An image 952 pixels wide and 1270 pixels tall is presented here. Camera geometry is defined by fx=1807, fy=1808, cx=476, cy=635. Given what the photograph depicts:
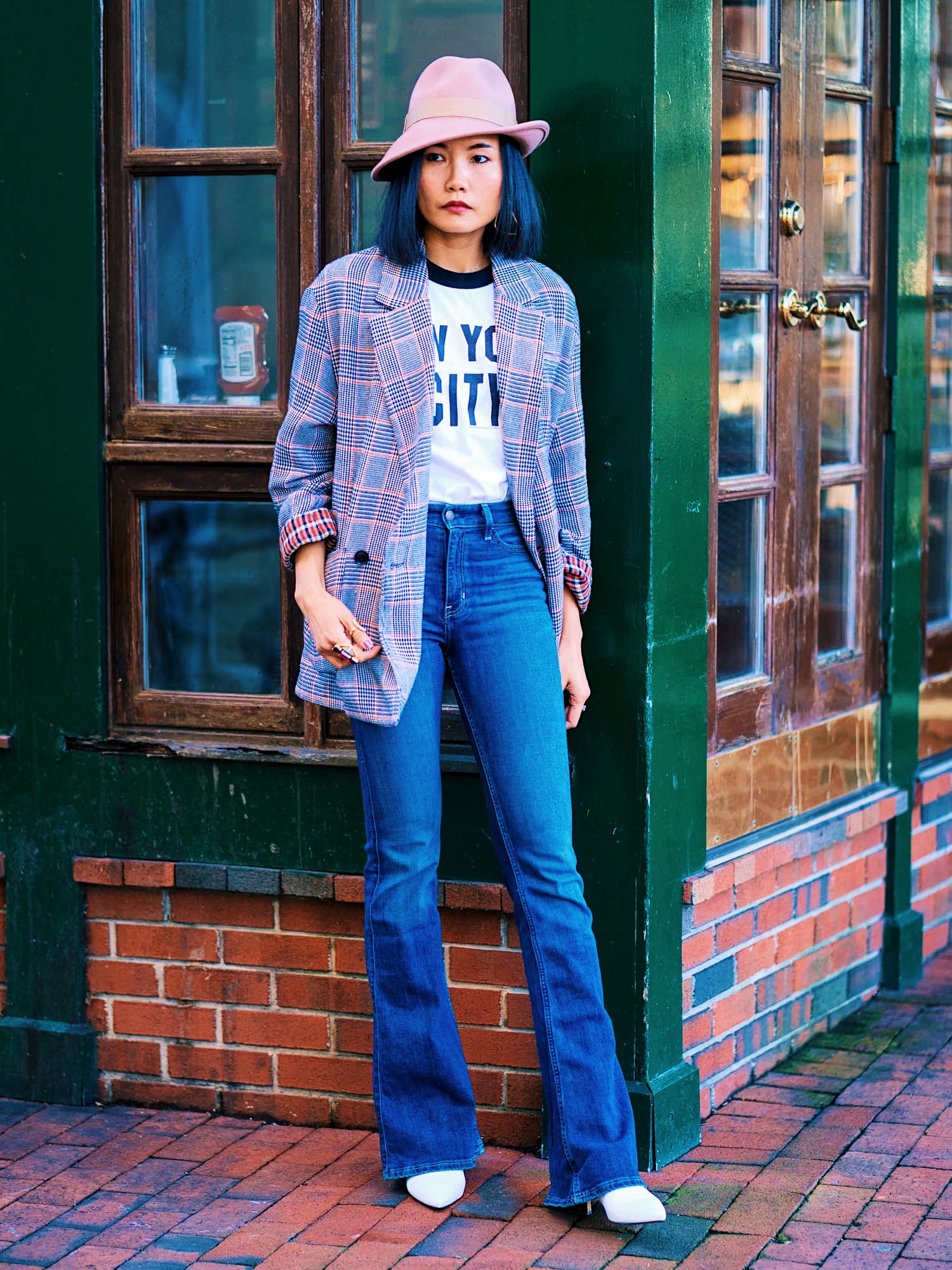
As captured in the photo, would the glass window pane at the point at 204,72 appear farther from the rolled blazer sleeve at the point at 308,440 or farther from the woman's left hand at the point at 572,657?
the woman's left hand at the point at 572,657

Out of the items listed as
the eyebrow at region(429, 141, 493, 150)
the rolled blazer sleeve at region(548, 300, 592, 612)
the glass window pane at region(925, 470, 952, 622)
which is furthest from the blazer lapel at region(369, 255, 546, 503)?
the glass window pane at region(925, 470, 952, 622)

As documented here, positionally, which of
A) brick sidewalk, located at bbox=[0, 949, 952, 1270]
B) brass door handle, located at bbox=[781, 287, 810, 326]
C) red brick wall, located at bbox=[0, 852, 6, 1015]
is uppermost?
brass door handle, located at bbox=[781, 287, 810, 326]

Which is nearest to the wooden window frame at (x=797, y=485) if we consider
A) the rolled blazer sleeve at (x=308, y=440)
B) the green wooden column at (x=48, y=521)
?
the rolled blazer sleeve at (x=308, y=440)

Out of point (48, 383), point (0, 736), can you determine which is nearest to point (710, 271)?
point (48, 383)

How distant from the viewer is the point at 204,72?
13.1ft

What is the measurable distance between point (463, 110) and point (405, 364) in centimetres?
49

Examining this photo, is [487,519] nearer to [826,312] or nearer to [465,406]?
[465,406]

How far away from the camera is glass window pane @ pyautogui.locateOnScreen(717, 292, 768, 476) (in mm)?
4133

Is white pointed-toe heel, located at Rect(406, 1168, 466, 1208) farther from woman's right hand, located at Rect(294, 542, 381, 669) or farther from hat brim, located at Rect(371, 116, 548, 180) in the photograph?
hat brim, located at Rect(371, 116, 548, 180)

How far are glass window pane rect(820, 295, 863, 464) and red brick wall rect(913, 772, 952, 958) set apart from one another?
1.09 metres

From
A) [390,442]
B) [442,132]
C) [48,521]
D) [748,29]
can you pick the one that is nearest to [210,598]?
[48,521]

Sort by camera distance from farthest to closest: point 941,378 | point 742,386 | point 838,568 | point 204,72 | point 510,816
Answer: point 941,378 < point 838,568 < point 742,386 < point 204,72 < point 510,816

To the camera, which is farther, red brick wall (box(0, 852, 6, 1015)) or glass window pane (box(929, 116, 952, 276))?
glass window pane (box(929, 116, 952, 276))

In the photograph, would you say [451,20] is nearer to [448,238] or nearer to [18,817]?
[448,238]
